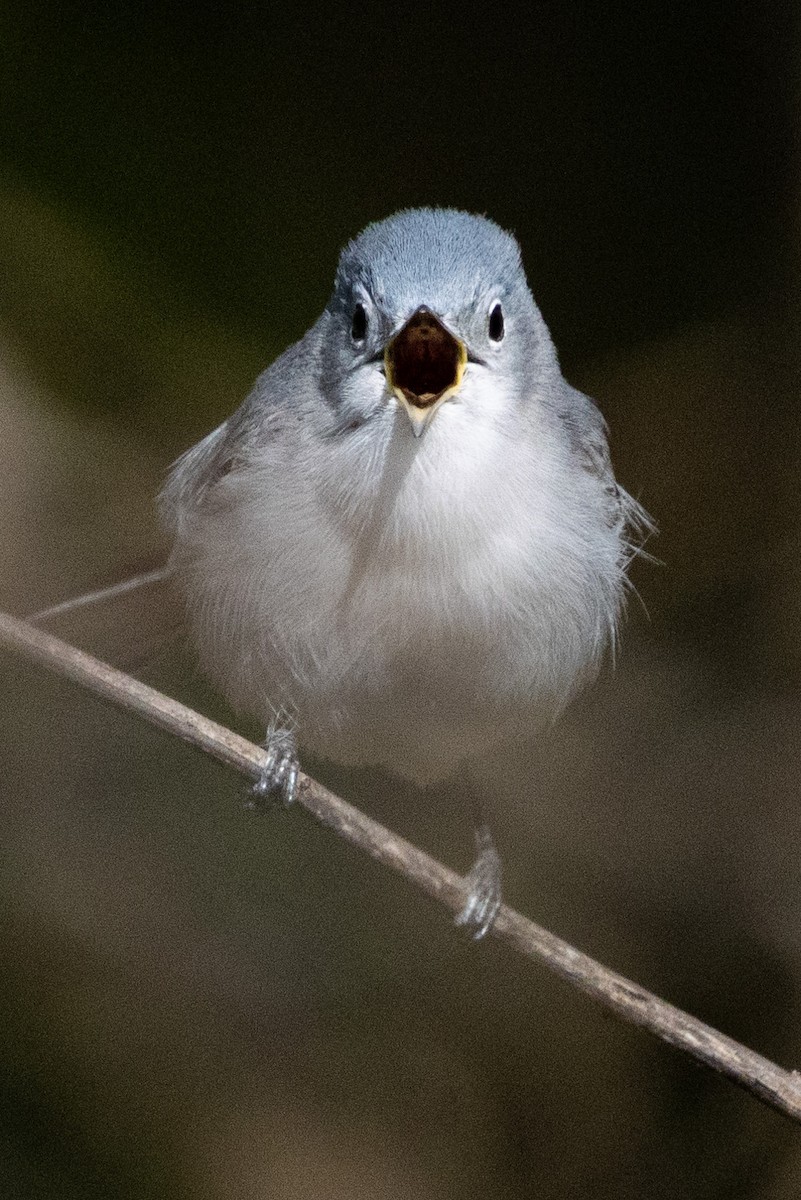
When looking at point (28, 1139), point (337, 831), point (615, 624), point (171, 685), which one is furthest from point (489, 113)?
point (28, 1139)

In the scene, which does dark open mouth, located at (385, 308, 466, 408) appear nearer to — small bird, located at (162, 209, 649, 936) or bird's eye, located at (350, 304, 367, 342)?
small bird, located at (162, 209, 649, 936)

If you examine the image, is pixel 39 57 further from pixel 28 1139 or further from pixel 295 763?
pixel 28 1139

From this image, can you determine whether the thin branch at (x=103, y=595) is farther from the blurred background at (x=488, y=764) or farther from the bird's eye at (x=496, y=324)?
the bird's eye at (x=496, y=324)

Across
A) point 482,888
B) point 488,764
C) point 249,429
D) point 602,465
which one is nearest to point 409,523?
point 249,429

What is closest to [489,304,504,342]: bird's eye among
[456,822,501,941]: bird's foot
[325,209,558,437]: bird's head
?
[325,209,558,437]: bird's head

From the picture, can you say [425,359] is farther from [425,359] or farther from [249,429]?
[249,429]

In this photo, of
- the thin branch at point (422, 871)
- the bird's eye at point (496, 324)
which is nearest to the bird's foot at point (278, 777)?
the thin branch at point (422, 871)
